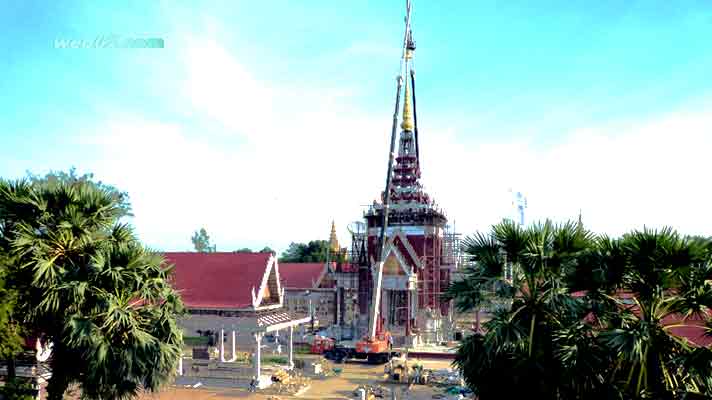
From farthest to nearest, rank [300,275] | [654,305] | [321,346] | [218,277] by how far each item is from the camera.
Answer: [300,275] < [321,346] < [218,277] < [654,305]

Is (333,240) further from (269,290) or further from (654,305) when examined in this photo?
(654,305)

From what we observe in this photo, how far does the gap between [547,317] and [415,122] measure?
42939 millimetres

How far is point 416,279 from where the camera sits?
4344 centimetres

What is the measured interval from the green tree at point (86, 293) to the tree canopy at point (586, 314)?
26.2ft

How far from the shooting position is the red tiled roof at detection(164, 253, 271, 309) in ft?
85.1

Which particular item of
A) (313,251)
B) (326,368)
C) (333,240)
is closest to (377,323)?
(326,368)

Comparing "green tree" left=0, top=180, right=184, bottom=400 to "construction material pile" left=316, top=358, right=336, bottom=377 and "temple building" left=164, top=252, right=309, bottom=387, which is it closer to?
"temple building" left=164, top=252, right=309, bottom=387

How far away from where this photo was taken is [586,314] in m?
12.5

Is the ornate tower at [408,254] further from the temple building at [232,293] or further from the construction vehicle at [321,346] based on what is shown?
the temple building at [232,293]

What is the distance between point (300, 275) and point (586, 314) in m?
43.8

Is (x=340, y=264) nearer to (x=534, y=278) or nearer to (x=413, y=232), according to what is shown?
(x=413, y=232)

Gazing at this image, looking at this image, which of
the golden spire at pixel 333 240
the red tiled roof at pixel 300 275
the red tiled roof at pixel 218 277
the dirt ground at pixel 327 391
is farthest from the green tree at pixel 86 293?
the golden spire at pixel 333 240

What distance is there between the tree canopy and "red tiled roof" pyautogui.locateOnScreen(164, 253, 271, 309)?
15.0 meters

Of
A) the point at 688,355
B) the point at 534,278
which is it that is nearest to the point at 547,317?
the point at 534,278
